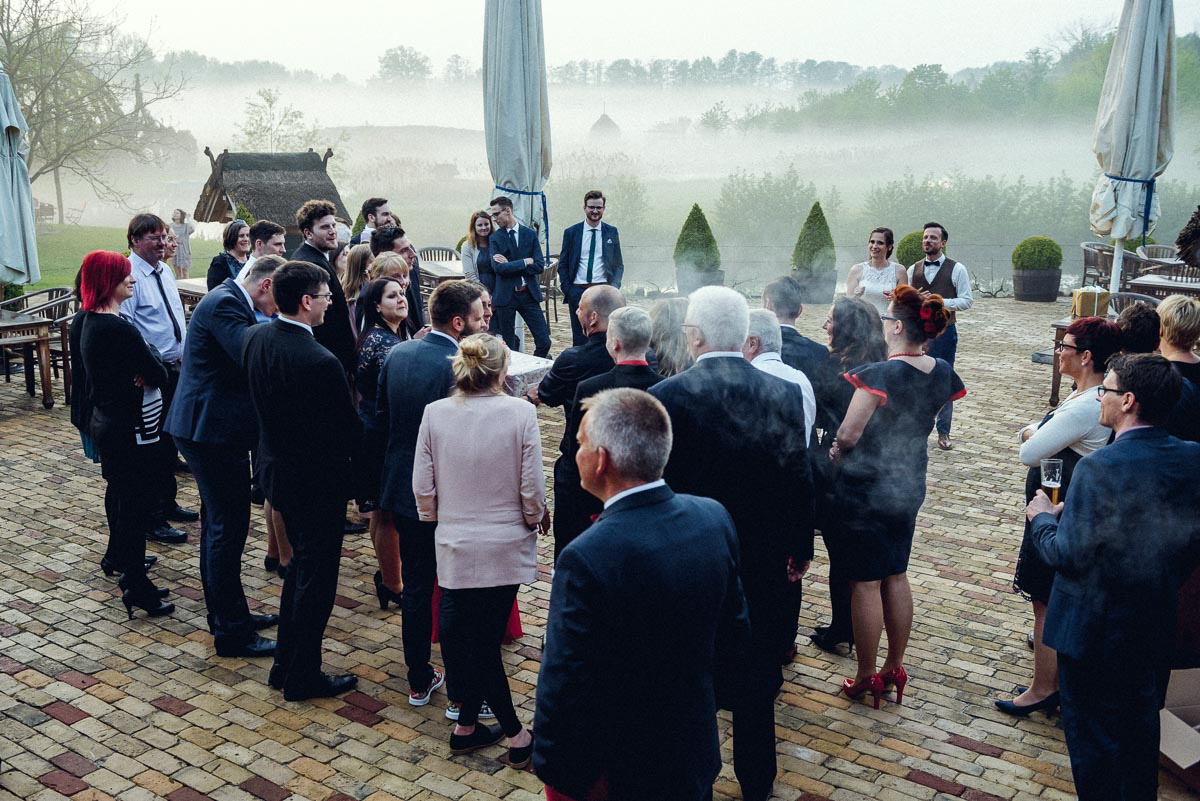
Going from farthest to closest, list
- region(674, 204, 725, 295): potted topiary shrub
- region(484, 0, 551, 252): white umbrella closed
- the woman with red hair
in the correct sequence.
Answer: region(674, 204, 725, 295): potted topiary shrub
region(484, 0, 551, 252): white umbrella closed
the woman with red hair

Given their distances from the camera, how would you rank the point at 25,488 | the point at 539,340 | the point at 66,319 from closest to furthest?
the point at 25,488 < the point at 66,319 < the point at 539,340

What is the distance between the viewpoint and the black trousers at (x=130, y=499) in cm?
498

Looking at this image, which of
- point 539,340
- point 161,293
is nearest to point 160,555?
point 161,293

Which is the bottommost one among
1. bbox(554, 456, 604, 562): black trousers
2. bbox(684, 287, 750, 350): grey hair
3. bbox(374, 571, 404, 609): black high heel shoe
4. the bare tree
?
bbox(374, 571, 404, 609): black high heel shoe

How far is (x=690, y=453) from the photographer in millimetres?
3504

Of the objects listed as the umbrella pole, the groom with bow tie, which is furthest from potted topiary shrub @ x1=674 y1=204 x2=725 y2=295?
the groom with bow tie

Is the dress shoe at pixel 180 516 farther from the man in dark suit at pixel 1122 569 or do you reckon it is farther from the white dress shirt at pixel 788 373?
the man in dark suit at pixel 1122 569

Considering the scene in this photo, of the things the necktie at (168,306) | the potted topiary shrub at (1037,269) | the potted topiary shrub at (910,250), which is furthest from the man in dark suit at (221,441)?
the potted topiary shrub at (1037,269)

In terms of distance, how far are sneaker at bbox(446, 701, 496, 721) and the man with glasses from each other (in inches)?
101

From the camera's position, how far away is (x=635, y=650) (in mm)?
2330

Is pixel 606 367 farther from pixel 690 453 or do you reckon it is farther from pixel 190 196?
pixel 190 196

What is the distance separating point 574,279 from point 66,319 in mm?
4736

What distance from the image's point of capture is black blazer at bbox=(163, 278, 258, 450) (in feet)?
14.9

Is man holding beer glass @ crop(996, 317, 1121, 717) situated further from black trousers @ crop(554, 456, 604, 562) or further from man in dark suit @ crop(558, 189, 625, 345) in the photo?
man in dark suit @ crop(558, 189, 625, 345)
